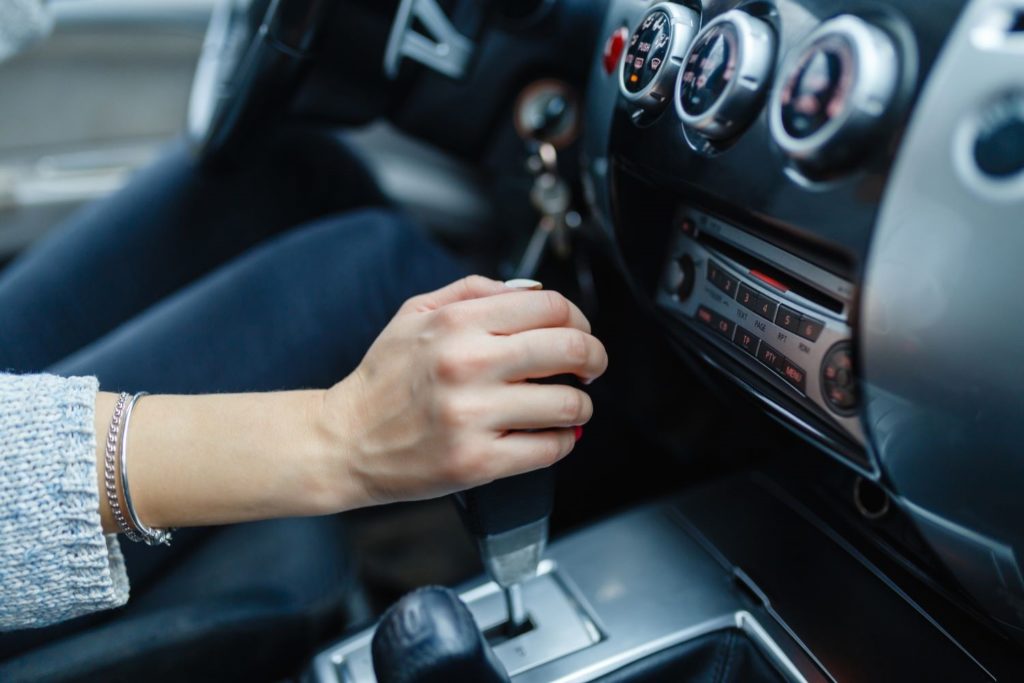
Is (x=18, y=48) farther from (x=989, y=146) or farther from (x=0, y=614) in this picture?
(x=989, y=146)

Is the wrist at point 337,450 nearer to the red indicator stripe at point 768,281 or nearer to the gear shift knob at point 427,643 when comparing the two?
the gear shift knob at point 427,643

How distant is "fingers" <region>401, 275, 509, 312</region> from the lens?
46cm

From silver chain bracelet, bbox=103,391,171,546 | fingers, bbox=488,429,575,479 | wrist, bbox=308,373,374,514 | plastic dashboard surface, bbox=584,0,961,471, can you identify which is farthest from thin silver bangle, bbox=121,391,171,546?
plastic dashboard surface, bbox=584,0,961,471

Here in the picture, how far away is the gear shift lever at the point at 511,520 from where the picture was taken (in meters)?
A: 0.46

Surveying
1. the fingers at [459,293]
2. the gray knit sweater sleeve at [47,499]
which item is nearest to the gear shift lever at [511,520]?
the fingers at [459,293]

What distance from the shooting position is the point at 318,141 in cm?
104

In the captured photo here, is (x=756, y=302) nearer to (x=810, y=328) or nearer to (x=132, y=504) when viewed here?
(x=810, y=328)

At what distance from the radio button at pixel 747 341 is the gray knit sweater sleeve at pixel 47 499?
1.23 ft

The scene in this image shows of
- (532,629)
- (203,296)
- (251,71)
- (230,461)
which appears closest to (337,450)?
(230,461)

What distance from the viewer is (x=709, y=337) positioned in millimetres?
542

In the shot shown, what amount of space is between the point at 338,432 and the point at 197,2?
1.38m

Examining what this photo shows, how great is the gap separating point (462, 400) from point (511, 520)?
11 centimetres

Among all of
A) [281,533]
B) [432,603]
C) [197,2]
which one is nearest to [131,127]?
[197,2]

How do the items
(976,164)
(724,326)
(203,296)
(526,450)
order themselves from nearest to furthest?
(976,164), (526,450), (724,326), (203,296)
